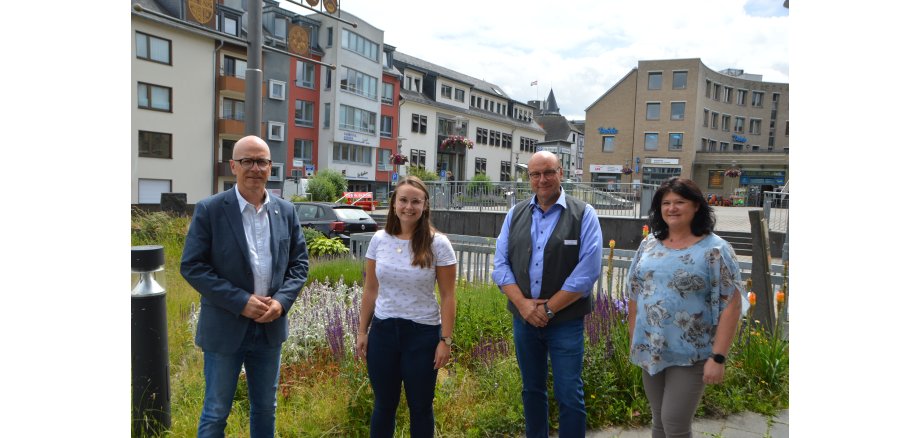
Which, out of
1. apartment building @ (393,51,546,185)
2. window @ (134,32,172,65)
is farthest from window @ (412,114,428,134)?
window @ (134,32,172,65)

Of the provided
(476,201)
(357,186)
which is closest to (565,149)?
(357,186)

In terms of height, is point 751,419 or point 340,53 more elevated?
point 340,53

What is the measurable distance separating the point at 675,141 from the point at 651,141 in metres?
2.53

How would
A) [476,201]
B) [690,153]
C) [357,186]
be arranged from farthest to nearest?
[690,153] → [357,186] → [476,201]

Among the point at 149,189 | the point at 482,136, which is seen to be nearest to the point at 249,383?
the point at 149,189

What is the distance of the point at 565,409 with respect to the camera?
3479 mm

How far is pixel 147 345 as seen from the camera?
374cm

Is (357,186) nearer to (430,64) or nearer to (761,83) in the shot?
(430,64)

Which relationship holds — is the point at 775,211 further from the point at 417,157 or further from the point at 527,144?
the point at 527,144

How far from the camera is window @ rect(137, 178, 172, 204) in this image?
3475 centimetres

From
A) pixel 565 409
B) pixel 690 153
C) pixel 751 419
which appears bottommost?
pixel 751 419

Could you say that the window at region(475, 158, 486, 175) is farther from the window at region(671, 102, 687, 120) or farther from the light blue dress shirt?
the light blue dress shirt

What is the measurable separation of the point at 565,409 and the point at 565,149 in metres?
Answer: 103

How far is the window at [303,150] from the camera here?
4700 cm
